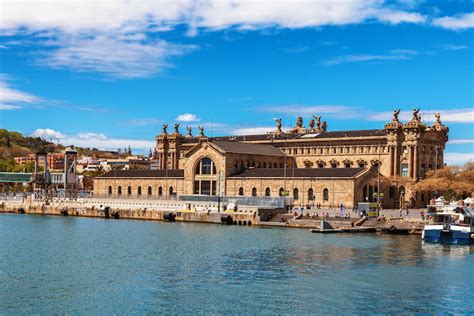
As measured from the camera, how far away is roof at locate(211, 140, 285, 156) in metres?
112

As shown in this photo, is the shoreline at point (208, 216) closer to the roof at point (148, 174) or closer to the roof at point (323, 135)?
the roof at point (148, 174)

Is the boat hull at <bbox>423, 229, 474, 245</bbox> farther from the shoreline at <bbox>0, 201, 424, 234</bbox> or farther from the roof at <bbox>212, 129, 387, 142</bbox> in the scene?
the roof at <bbox>212, 129, 387, 142</bbox>

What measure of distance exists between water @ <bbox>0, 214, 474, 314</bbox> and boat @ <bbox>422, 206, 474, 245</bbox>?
2089 millimetres

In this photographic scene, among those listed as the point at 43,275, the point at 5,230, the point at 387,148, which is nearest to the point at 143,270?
the point at 43,275

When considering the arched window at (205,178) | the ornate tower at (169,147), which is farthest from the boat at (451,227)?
the ornate tower at (169,147)

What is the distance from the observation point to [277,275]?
45781mm

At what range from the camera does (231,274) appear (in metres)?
46.0

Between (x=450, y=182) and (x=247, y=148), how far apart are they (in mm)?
34806

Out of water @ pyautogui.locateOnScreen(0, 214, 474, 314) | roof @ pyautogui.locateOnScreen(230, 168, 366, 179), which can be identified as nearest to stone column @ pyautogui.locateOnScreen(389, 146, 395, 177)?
roof @ pyautogui.locateOnScreen(230, 168, 366, 179)

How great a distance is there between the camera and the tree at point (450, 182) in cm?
9394

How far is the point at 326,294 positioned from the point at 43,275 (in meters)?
17.9

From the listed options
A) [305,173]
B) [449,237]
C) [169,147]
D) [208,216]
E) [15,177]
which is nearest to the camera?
[449,237]

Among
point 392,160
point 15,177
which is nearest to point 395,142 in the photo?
point 392,160

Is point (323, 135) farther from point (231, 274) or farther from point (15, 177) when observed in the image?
point (15, 177)
